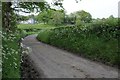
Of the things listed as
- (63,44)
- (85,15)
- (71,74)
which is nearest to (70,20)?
(85,15)

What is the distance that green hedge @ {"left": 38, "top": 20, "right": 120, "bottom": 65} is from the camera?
19531 millimetres

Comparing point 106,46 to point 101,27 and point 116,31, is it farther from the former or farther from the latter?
point 101,27

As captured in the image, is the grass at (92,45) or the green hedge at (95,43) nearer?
the grass at (92,45)

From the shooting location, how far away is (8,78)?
9.95 metres

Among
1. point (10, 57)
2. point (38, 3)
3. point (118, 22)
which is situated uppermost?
point (38, 3)

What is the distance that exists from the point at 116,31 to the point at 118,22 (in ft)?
6.30

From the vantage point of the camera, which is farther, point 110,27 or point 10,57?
point 110,27

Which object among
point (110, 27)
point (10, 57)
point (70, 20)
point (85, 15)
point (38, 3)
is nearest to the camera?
point (10, 57)

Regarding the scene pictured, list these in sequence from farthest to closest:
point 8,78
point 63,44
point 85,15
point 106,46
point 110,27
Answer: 1. point 85,15
2. point 63,44
3. point 110,27
4. point 106,46
5. point 8,78

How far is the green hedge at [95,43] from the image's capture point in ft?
64.1

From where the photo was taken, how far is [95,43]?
22922 mm

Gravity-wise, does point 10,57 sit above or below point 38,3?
below

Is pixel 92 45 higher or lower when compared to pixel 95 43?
lower

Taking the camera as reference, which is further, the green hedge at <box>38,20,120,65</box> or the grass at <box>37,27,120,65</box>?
the green hedge at <box>38,20,120,65</box>
